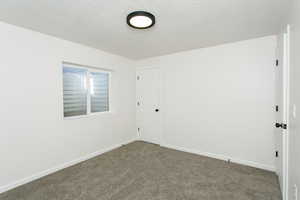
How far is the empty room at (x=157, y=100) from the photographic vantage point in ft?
5.58

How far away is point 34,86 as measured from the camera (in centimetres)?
222

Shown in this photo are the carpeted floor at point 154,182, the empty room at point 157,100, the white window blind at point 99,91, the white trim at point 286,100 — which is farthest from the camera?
the white window blind at point 99,91

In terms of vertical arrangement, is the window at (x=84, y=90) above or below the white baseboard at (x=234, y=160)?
above

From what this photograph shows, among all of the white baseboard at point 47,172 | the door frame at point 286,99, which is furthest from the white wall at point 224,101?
the white baseboard at point 47,172

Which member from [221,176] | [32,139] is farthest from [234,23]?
[32,139]

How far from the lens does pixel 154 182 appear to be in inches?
84.6

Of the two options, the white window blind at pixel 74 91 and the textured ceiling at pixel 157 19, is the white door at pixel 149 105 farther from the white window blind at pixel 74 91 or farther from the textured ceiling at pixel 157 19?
the white window blind at pixel 74 91

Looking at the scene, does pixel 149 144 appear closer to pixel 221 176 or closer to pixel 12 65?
pixel 221 176

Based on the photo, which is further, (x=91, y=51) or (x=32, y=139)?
(x=91, y=51)

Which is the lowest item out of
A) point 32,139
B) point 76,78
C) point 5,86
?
point 32,139

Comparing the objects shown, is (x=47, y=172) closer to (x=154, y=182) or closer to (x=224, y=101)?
(x=154, y=182)

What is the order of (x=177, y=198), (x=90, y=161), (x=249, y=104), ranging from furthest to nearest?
(x=90, y=161) → (x=249, y=104) → (x=177, y=198)

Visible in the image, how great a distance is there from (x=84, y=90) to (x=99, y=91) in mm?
400

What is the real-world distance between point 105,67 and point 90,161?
2.08 m
